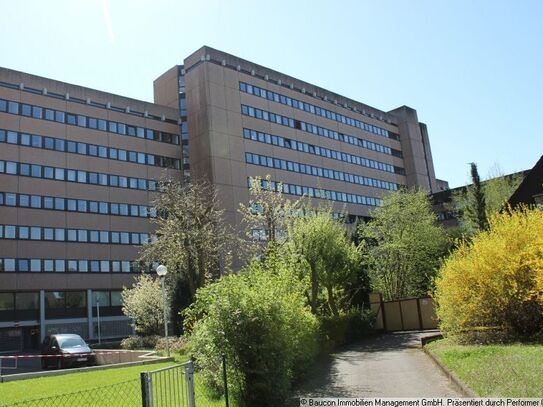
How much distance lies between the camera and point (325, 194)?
68.0 metres

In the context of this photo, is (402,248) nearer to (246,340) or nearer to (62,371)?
(62,371)

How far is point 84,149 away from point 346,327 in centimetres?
3725

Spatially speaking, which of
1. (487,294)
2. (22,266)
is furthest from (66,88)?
(487,294)

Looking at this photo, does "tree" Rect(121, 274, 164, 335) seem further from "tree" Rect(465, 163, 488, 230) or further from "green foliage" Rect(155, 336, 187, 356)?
"tree" Rect(465, 163, 488, 230)

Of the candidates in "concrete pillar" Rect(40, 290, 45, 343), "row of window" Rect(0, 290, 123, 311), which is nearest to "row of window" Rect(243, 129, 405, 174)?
"row of window" Rect(0, 290, 123, 311)

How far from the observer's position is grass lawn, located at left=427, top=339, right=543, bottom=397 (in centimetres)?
909

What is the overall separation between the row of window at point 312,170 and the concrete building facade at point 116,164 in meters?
0.17

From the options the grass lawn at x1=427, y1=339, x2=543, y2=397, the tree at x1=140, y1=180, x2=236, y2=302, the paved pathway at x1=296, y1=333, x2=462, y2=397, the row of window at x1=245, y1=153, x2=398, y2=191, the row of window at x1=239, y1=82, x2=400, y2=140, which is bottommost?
the paved pathway at x1=296, y1=333, x2=462, y2=397

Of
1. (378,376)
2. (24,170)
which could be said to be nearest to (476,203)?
(378,376)

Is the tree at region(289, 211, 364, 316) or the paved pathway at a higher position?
the tree at region(289, 211, 364, 316)

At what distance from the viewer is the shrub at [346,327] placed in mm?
21144

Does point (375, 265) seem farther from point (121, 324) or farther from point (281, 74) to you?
point (281, 74)

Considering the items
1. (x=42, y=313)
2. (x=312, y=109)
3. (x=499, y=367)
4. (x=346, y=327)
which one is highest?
(x=312, y=109)

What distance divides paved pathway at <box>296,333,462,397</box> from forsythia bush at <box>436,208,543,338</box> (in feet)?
6.93
